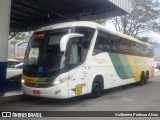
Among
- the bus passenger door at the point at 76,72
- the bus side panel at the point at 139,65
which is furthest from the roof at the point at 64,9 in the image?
the bus passenger door at the point at 76,72

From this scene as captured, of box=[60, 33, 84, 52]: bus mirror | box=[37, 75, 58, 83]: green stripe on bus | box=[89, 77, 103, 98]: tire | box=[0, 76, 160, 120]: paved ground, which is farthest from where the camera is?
box=[89, 77, 103, 98]: tire

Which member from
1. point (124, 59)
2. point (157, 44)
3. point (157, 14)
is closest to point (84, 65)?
point (124, 59)

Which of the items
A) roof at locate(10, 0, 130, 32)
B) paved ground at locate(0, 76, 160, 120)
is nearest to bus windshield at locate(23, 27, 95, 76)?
paved ground at locate(0, 76, 160, 120)

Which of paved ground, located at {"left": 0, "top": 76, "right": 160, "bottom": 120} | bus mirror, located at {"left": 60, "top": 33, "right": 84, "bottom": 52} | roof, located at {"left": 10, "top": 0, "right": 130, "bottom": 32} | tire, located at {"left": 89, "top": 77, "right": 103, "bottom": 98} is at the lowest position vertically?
paved ground, located at {"left": 0, "top": 76, "right": 160, "bottom": 120}

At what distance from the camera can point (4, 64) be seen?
36.3ft

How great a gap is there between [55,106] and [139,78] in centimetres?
945

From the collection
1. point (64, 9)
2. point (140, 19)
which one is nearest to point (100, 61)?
point (64, 9)

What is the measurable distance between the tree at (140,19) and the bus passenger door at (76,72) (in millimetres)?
23246

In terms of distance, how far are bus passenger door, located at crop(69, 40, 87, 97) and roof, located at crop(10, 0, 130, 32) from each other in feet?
14.9

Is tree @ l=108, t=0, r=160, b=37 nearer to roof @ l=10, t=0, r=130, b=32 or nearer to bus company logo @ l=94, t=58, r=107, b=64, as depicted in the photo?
roof @ l=10, t=0, r=130, b=32

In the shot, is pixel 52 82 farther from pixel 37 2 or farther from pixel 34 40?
pixel 37 2

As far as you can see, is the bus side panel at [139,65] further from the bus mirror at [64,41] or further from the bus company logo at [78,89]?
the bus mirror at [64,41]

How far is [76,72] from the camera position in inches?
410

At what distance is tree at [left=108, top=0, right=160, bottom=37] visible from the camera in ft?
Answer: 108
